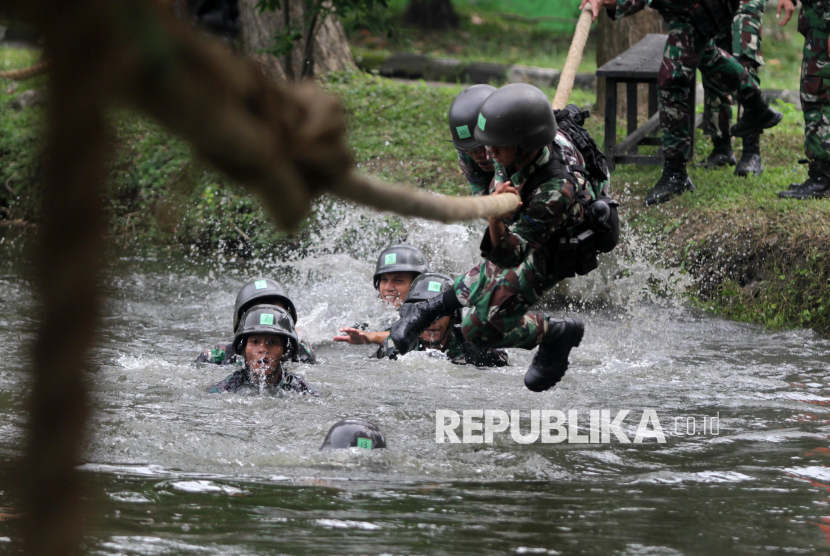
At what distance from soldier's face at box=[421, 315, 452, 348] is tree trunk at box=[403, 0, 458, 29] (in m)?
16.2

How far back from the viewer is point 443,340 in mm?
7363

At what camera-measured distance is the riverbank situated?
8.07m

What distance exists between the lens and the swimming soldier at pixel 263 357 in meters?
6.30

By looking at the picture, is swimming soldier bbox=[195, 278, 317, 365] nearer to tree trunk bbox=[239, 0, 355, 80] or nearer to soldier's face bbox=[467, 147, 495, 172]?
soldier's face bbox=[467, 147, 495, 172]

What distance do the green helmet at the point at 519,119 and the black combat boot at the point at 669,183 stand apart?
16.3 feet

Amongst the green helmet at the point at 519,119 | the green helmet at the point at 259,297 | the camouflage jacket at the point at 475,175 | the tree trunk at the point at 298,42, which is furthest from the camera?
the tree trunk at the point at 298,42

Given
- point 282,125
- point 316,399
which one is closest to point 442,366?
point 316,399

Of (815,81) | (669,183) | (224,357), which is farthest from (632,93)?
(224,357)

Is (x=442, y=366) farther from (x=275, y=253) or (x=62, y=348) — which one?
(x=62, y=348)

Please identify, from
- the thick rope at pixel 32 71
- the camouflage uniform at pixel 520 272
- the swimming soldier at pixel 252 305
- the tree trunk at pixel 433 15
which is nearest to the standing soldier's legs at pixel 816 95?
the camouflage uniform at pixel 520 272

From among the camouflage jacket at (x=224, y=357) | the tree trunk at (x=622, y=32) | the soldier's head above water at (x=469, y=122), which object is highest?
the tree trunk at (x=622, y=32)

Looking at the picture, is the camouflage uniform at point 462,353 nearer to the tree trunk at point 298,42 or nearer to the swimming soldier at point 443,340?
the swimming soldier at point 443,340

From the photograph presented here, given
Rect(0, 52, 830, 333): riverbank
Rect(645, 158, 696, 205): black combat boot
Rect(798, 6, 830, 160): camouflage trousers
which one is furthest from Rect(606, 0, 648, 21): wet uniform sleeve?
Rect(0, 52, 830, 333): riverbank

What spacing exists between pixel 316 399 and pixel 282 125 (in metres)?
5.05
